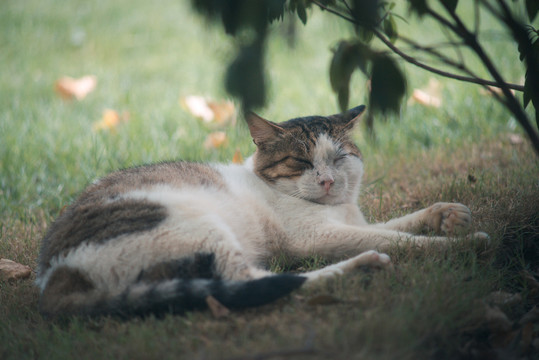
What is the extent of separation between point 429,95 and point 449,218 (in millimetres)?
2959

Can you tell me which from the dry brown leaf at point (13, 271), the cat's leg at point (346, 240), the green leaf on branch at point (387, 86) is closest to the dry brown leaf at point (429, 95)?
the cat's leg at point (346, 240)

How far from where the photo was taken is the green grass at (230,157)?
1.89 m

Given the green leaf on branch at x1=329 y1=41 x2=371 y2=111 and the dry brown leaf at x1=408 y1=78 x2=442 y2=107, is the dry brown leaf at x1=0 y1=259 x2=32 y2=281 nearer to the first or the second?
the green leaf on branch at x1=329 y1=41 x2=371 y2=111

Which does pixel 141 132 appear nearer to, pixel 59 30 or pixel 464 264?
pixel 464 264

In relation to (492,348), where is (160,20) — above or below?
above

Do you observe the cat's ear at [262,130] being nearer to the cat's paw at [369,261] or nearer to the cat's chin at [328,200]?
the cat's chin at [328,200]

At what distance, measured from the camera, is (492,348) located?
2002 mm

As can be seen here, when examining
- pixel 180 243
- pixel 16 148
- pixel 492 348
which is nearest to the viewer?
pixel 492 348

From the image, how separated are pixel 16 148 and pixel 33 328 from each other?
319 centimetres

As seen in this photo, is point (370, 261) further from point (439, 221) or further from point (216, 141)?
point (216, 141)

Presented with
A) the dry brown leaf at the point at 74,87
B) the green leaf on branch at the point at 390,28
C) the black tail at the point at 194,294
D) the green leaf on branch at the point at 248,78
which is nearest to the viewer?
the green leaf on branch at the point at 248,78

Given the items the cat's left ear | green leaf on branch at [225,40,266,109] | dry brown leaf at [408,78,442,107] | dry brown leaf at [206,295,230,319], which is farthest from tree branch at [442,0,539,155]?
dry brown leaf at [408,78,442,107]

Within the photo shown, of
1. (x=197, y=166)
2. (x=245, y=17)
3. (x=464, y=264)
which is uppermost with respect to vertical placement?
(x=245, y=17)

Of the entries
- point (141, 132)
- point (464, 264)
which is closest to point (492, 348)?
point (464, 264)
